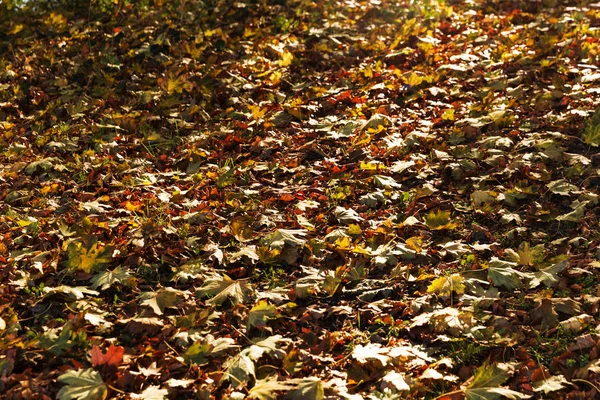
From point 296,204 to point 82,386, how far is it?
198cm

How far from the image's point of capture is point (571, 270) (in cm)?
376

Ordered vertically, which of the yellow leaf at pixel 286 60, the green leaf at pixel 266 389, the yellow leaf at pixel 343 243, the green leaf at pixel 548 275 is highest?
the yellow leaf at pixel 286 60

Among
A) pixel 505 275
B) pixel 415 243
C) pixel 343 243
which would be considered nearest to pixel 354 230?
pixel 343 243

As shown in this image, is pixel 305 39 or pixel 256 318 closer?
pixel 256 318

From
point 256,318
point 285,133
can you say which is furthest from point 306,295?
point 285,133

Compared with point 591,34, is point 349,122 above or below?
below

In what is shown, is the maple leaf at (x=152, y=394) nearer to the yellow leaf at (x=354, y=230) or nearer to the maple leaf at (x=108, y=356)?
the maple leaf at (x=108, y=356)

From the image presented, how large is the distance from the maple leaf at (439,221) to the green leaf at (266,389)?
5.25 ft

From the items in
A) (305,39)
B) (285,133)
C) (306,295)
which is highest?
(305,39)

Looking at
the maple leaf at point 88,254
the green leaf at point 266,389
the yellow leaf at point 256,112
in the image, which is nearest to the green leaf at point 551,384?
the green leaf at point 266,389

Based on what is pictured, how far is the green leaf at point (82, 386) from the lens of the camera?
292 cm

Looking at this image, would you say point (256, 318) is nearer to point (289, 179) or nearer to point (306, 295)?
point (306, 295)

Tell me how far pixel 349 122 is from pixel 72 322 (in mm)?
2915

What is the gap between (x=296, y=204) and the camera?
4.53m
